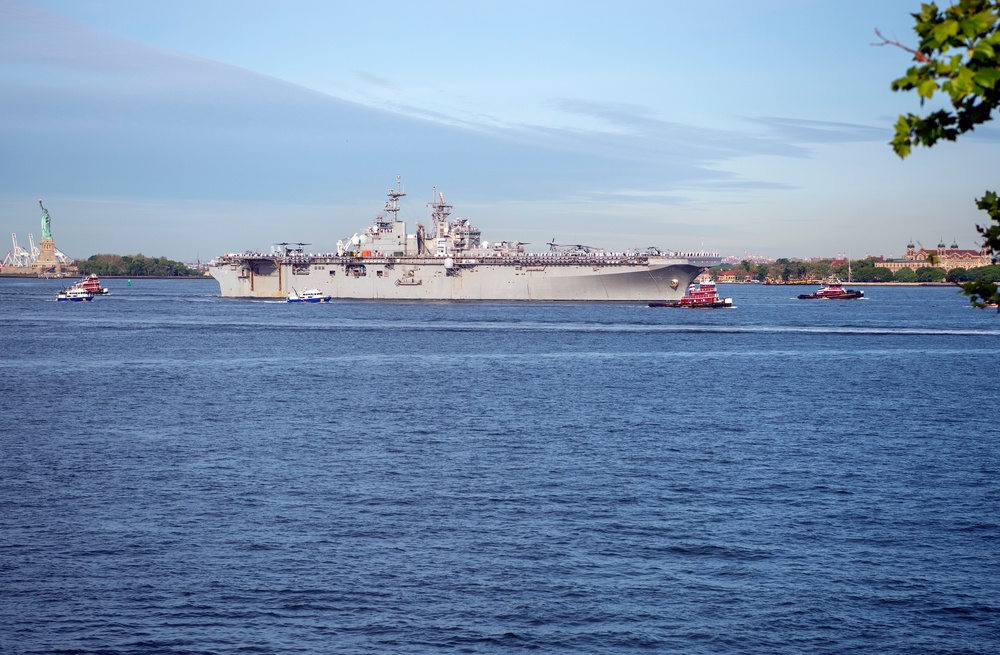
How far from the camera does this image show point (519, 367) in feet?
154

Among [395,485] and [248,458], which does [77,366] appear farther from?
[395,485]

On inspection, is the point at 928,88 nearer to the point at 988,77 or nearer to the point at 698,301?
the point at 988,77

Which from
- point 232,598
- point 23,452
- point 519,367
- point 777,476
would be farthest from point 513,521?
point 519,367

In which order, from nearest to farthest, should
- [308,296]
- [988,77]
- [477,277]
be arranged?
[988,77], [477,277], [308,296]

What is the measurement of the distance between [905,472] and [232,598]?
1570 cm

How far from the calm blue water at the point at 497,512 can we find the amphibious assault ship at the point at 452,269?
179ft

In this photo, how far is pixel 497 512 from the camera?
65.1 feet

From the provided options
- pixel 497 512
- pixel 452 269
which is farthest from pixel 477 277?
pixel 497 512

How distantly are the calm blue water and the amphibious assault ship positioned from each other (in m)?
54.6

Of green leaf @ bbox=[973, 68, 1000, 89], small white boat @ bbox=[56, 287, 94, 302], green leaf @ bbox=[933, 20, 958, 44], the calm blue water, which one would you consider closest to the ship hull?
small white boat @ bbox=[56, 287, 94, 302]

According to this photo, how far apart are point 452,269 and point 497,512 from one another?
3319 inches

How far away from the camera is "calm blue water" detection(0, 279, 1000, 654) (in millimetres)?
14531

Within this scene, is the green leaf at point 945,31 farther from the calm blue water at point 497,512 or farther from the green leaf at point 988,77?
the calm blue water at point 497,512

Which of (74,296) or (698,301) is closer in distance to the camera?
(698,301)
